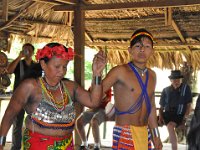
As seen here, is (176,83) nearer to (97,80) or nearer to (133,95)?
(133,95)

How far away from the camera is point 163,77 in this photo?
1866 cm

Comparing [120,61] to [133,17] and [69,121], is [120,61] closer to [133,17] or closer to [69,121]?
[133,17]

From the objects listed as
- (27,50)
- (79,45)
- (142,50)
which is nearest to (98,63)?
(142,50)

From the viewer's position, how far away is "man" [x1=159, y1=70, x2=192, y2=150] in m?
8.79

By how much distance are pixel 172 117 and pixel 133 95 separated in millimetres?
4106

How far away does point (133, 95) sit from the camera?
491 centimetres

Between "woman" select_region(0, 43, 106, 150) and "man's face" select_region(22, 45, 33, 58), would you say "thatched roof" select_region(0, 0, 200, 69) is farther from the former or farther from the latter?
"woman" select_region(0, 43, 106, 150)

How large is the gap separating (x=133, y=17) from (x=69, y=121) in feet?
20.1

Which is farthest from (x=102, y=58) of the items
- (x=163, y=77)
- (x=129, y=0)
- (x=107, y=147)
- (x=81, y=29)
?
(x=163, y=77)

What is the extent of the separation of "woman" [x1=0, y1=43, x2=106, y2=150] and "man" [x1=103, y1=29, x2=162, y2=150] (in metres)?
0.79

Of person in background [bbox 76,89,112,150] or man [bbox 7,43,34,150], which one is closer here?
man [bbox 7,43,34,150]

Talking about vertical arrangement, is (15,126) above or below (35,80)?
below

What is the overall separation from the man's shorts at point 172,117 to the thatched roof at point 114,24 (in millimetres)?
1641

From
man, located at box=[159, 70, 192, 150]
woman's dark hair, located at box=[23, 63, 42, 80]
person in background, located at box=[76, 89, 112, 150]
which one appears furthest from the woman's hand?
man, located at box=[159, 70, 192, 150]
